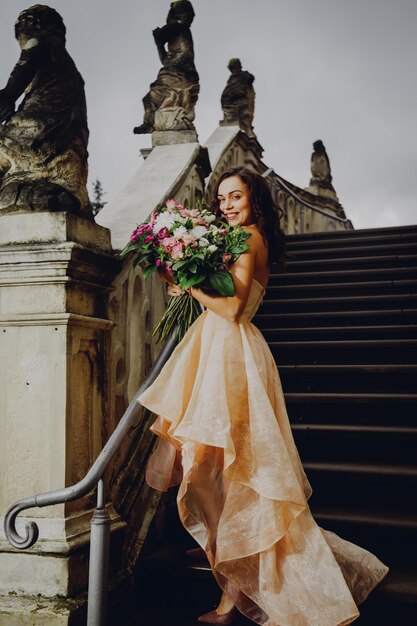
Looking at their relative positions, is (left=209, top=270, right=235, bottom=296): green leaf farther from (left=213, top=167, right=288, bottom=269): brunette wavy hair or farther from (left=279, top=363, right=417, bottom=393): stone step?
(left=279, top=363, right=417, bottom=393): stone step

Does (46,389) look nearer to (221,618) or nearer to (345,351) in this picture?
(221,618)

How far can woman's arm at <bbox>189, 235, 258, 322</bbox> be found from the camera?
259 cm

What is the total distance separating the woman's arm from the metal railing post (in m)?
0.90

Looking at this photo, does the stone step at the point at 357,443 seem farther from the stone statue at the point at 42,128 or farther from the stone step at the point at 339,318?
the stone statue at the point at 42,128

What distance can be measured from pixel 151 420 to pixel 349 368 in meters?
1.49

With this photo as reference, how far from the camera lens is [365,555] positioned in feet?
8.46

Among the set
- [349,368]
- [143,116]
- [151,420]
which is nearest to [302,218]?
[143,116]

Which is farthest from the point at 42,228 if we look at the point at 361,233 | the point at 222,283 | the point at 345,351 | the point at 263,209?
the point at 361,233

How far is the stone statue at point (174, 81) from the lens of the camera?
5.09m

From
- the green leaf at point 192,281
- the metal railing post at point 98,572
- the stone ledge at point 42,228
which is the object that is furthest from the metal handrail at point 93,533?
the stone ledge at point 42,228

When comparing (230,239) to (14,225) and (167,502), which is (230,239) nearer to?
(14,225)

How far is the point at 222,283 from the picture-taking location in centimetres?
252

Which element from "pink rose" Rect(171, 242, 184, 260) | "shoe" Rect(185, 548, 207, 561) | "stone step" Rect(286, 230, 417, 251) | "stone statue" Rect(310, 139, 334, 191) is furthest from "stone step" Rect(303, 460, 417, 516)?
"stone statue" Rect(310, 139, 334, 191)

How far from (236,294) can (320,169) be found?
34.9 feet
